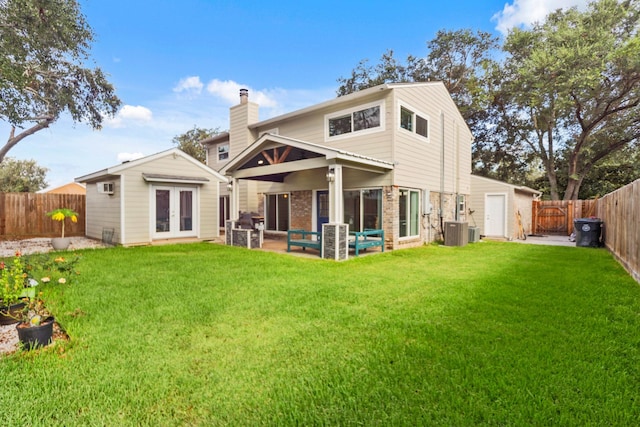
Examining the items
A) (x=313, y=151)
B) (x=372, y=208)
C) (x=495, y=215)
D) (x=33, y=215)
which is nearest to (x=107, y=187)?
(x=33, y=215)

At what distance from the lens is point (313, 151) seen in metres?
8.42

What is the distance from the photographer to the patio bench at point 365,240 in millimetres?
8586

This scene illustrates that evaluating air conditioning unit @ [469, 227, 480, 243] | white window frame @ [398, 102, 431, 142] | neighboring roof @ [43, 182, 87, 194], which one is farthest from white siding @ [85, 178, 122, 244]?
neighboring roof @ [43, 182, 87, 194]

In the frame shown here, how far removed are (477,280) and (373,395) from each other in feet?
14.4

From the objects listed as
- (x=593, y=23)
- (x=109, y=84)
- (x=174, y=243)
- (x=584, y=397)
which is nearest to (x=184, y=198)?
(x=174, y=243)

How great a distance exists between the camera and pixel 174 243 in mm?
11000

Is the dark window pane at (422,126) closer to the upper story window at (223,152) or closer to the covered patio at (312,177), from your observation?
the covered patio at (312,177)

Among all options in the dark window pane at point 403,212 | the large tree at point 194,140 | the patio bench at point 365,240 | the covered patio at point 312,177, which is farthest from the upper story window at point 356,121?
the large tree at point 194,140

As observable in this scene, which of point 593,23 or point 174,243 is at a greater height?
point 593,23

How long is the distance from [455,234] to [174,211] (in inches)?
410

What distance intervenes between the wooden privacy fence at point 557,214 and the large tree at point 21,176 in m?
43.3

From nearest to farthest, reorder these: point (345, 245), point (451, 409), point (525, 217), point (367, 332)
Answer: point (451, 409) → point (367, 332) → point (345, 245) → point (525, 217)

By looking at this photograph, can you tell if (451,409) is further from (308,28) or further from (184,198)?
(308,28)

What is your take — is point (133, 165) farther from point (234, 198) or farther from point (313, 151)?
point (313, 151)
